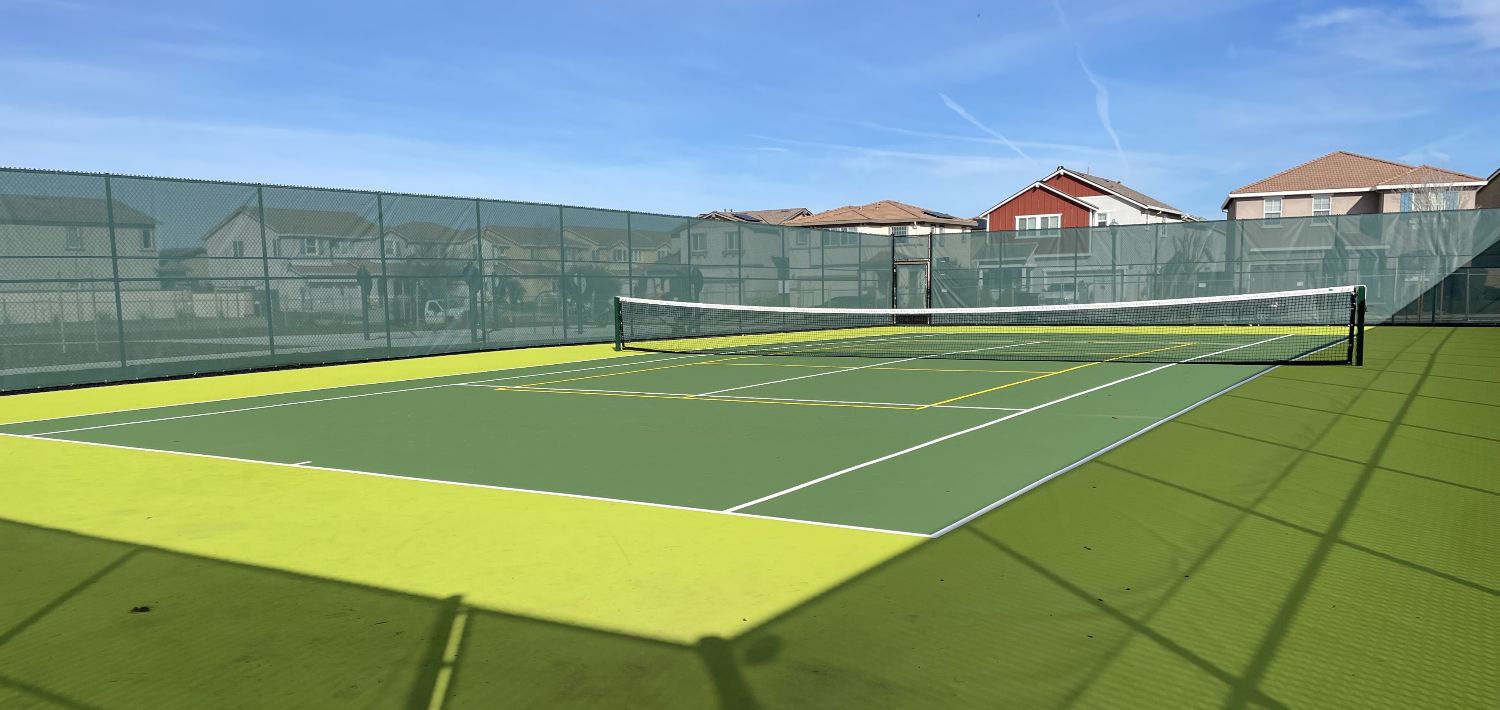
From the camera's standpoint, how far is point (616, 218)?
23453 millimetres

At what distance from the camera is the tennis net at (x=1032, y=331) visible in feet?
58.9

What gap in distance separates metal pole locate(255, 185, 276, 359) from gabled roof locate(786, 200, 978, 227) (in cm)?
4860

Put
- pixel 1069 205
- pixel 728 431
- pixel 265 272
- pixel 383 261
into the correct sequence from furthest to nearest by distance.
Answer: pixel 1069 205 → pixel 383 261 → pixel 265 272 → pixel 728 431

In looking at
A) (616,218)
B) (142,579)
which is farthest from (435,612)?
(616,218)

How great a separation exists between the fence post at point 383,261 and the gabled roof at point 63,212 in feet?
13.8

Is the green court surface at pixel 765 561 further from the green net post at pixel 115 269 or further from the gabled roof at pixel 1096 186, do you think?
the gabled roof at pixel 1096 186

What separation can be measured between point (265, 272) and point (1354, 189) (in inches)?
2239

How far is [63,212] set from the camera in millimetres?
14555

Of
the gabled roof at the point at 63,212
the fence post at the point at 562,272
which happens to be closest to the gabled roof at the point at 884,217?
the fence post at the point at 562,272

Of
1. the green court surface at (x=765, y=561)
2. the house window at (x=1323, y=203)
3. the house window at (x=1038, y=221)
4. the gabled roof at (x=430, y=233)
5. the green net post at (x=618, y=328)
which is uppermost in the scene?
the house window at (x=1323, y=203)

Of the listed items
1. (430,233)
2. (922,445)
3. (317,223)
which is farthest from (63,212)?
(922,445)

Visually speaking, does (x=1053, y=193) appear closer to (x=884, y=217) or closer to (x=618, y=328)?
(x=884, y=217)

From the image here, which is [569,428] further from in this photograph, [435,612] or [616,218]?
[616,218]

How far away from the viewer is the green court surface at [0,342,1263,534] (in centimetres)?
637
